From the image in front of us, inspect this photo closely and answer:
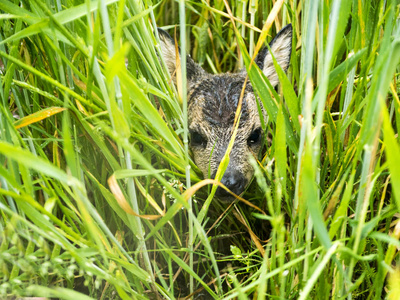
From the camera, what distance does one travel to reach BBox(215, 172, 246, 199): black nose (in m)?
2.31

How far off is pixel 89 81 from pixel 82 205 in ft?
1.79

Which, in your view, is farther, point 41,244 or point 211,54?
point 211,54

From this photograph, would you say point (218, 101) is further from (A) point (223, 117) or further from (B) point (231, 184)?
(B) point (231, 184)

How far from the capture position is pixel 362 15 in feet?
6.07

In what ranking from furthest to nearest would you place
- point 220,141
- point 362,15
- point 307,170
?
point 220,141 < point 362,15 < point 307,170

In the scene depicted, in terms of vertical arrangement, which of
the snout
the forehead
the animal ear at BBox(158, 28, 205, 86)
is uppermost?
the animal ear at BBox(158, 28, 205, 86)

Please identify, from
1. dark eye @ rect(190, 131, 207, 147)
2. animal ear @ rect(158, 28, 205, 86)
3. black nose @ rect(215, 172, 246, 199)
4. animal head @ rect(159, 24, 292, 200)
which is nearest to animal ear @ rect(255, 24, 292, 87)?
animal head @ rect(159, 24, 292, 200)

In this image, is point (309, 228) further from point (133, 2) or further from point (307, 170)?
point (133, 2)

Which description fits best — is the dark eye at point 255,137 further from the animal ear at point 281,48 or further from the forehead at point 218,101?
the animal ear at point 281,48

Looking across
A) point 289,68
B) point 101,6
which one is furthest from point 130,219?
point 289,68

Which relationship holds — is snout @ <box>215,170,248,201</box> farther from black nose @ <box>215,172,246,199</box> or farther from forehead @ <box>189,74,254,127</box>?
forehead @ <box>189,74,254,127</box>

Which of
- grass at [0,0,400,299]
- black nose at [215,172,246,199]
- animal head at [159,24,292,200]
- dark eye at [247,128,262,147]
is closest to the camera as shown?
grass at [0,0,400,299]

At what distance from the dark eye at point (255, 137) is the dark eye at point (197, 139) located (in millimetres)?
319

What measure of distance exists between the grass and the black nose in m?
0.16
